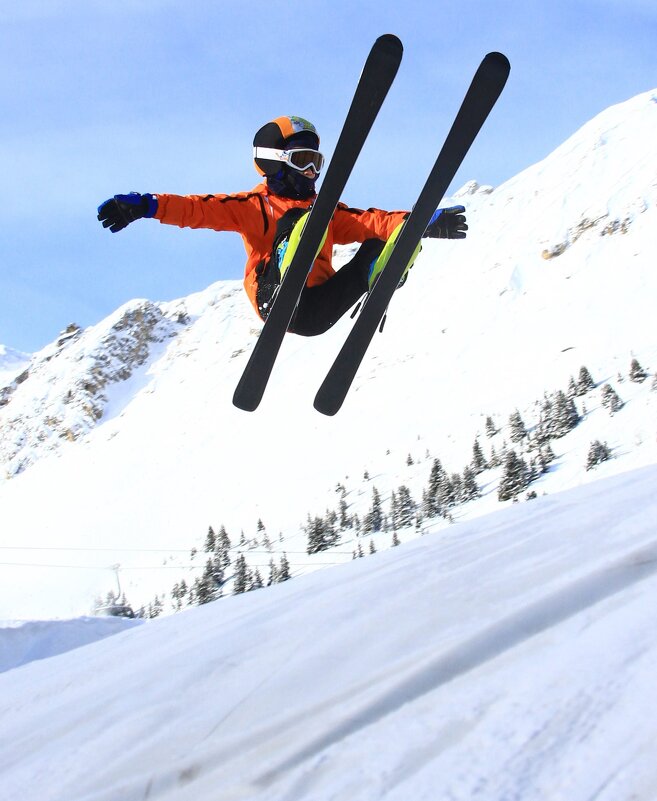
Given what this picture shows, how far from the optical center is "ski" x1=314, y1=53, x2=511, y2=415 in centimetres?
454

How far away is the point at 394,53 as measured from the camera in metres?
4.38

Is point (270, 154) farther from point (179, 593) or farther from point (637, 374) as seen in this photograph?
point (637, 374)

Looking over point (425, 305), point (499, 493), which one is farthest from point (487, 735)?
point (425, 305)

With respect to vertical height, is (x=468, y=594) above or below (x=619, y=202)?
below

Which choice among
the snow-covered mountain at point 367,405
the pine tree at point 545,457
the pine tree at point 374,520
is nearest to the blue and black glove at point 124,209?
the snow-covered mountain at point 367,405

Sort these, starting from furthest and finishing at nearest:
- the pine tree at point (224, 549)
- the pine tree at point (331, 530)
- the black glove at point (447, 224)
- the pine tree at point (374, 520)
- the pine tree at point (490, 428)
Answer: the pine tree at point (490, 428)
the pine tree at point (224, 549)
the pine tree at point (331, 530)
the pine tree at point (374, 520)
the black glove at point (447, 224)

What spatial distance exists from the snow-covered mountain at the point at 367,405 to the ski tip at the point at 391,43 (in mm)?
30163

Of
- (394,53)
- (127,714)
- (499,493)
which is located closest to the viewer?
(127,714)

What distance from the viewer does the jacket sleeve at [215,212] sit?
15.7 ft

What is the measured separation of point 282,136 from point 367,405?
250 ft

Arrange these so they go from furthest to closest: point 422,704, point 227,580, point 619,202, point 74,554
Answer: point 619,202 → point 74,554 → point 227,580 → point 422,704

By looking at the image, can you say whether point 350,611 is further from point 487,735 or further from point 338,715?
point 487,735

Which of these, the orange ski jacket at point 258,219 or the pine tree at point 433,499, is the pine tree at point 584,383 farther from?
the orange ski jacket at point 258,219

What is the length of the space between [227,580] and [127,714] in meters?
41.0
